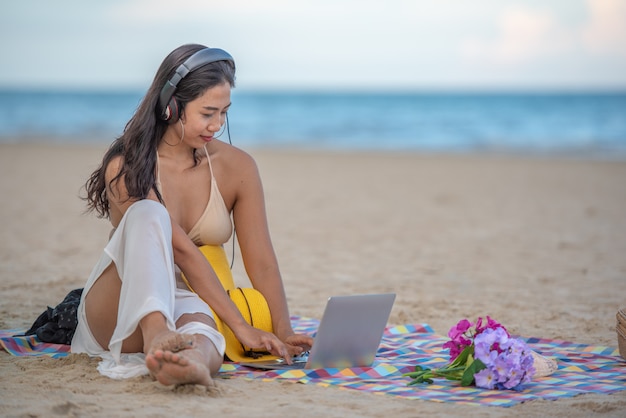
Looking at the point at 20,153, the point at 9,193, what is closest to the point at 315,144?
the point at 20,153

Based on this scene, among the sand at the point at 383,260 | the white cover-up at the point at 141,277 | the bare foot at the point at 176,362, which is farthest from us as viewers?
the white cover-up at the point at 141,277

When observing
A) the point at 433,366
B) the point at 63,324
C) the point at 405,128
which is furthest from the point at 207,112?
the point at 405,128

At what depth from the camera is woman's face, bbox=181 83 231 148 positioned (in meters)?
3.39

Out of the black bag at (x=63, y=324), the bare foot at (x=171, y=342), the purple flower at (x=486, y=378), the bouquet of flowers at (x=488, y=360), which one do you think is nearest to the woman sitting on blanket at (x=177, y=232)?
the bare foot at (x=171, y=342)

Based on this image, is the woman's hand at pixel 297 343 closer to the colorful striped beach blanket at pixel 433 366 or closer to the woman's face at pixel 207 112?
→ the colorful striped beach blanket at pixel 433 366

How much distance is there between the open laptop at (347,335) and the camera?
3.16m

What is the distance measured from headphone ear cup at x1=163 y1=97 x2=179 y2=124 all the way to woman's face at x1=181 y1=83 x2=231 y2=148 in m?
0.03

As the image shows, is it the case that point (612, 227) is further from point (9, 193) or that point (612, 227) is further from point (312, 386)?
point (9, 193)

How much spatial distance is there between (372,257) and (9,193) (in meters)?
5.43

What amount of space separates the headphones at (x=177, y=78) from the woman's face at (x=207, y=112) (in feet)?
0.17

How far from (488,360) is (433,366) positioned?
479mm

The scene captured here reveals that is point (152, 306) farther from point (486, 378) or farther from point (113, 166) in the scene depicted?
point (486, 378)

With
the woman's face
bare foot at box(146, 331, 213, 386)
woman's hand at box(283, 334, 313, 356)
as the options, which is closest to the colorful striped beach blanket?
woman's hand at box(283, 334, 313, 356)

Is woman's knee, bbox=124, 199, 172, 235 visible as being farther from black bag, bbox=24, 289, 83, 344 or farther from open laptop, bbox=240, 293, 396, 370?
black bag, bbox=24, 289, 83, 344
